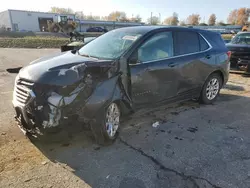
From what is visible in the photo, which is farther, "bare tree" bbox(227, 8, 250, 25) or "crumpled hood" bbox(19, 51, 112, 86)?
"bare tree" bbox(227, 8, 250, 25)

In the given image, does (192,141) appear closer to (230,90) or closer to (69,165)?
(69,165)

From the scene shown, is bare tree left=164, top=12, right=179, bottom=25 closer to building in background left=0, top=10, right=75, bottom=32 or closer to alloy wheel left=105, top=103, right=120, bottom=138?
building in background left=0, top=10, right=75, bottom=32

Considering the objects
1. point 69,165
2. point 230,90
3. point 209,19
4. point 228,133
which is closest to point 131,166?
point 69,165

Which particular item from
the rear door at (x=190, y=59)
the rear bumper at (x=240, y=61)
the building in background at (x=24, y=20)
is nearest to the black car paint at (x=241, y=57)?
the rear bumper at (x=240, y=61)

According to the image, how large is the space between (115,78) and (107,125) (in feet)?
Result: 2.40

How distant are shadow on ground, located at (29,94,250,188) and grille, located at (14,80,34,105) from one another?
67 centimetres

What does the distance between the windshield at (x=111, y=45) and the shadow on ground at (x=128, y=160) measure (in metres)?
1.38

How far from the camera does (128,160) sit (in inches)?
128

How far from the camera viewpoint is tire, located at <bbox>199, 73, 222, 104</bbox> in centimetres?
552

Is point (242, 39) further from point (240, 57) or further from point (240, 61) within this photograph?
point (240, 61)

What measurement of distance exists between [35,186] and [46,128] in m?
0.71

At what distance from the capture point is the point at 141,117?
4.79m

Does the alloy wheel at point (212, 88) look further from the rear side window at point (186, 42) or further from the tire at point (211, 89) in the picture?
the rear side window at point (186, 42)

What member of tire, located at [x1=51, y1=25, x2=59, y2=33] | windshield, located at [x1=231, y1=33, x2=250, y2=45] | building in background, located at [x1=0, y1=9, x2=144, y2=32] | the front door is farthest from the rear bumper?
building in background, located at [x1=0, y1=9, x2=144, y2=32]
